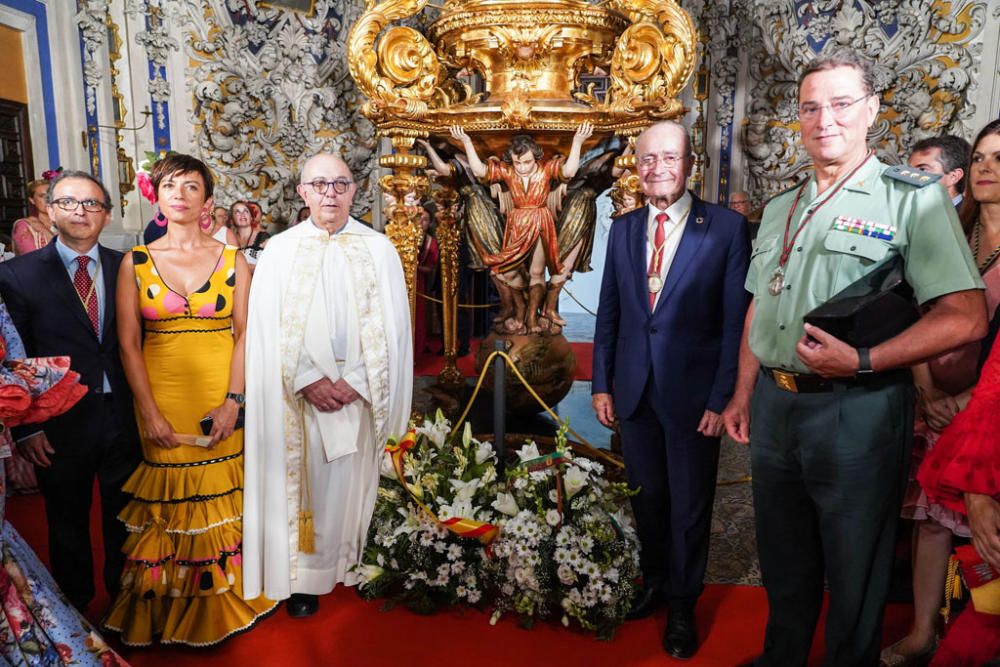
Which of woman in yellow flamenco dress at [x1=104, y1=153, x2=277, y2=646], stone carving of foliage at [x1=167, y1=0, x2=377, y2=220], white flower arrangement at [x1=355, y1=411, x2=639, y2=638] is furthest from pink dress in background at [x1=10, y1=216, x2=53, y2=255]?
white flower arrangement at [x1=355, y1=411, x2=639, y2=638]

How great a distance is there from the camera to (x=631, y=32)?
13.6ft

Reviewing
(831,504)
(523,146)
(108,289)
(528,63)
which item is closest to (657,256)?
(831,504)

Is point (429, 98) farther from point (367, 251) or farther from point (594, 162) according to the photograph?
point (367, 251)

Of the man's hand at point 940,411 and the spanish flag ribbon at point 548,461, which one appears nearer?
the man's hand at point 940,411

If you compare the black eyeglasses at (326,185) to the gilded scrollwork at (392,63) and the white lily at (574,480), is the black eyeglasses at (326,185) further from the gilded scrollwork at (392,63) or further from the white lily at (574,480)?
the gilded scrollwork at (392,63)

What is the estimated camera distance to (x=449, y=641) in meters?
2.62

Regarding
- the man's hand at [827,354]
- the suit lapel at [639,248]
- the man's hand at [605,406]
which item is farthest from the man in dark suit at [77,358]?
the man's hand at [827,354]

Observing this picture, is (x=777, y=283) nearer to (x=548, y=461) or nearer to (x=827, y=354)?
(x=827, y=354)

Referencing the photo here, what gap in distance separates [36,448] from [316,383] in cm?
99

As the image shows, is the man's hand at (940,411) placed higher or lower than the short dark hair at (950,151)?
lower

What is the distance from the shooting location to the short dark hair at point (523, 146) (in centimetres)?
446

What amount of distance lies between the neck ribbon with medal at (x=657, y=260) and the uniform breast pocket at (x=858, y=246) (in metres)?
0.74

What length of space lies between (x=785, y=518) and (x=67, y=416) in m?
2.56

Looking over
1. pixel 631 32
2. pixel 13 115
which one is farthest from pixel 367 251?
pixel 13 115
